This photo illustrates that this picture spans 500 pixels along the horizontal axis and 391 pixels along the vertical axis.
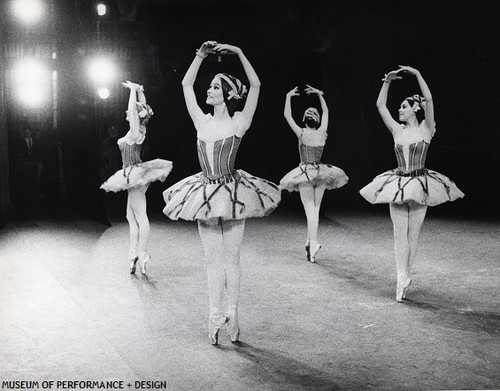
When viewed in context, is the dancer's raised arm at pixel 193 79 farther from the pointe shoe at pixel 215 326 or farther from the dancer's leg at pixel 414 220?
the dancer's leg at pixel 414 220

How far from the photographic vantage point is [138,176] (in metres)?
5.84

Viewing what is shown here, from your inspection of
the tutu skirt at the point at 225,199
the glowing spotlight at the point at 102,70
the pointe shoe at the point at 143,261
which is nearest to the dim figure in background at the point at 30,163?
the glowing spotlight at the point at 102,70

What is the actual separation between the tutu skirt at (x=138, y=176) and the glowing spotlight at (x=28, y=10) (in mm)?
3036

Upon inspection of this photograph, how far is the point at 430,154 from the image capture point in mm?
10250

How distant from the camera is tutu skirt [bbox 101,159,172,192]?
5824mm

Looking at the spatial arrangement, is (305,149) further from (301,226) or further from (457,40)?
(457,40)

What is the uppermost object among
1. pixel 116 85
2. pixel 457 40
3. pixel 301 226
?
pixel 457 40

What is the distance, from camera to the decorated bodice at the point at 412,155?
5016 millimetres

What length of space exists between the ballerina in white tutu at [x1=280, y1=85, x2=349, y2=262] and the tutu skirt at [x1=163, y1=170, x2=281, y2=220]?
98.3 inches

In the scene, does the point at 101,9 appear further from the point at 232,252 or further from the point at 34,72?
the point at 232,252

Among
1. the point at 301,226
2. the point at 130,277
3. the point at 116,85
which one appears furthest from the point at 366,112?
the point at 130,277

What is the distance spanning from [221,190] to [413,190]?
1.60 meters

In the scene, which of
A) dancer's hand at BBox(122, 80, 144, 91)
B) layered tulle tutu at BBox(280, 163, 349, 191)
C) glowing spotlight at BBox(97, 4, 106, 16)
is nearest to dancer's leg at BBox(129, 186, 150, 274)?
dancer's hand at BBox(122, 80, 144, 91)

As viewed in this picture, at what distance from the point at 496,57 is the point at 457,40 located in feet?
1.89
